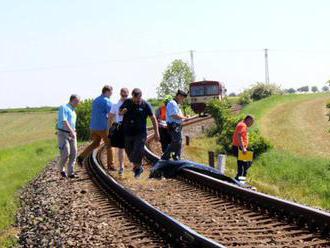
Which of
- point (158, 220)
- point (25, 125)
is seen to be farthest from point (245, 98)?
point (158, 220)

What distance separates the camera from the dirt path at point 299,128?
2586cm

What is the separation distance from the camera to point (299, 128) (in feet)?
112

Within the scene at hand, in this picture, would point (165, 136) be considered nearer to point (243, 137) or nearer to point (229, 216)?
point (243, 137)

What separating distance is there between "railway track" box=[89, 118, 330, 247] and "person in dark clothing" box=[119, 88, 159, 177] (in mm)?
801

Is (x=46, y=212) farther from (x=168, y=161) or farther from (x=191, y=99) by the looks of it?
(x=191, y=99)

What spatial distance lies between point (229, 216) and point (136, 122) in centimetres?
371

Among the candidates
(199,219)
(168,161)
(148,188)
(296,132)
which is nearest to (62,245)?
(199,219)

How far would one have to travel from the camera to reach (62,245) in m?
7.66

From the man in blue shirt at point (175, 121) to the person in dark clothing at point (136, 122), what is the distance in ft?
3.29

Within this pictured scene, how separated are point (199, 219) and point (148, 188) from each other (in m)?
3.07

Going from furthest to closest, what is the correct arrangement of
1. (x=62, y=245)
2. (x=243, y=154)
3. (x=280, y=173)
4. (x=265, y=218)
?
(x=280, y=173)
(x=243, y=154)
(x=265, y=218)
(x=62, y=245)

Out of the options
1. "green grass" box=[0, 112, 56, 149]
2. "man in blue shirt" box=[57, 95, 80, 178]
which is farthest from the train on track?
"man in blue shirt" box=[57, 95, 80, 178]

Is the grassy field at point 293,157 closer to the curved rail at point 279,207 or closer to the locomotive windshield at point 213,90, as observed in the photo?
the curved rail at point 279,207

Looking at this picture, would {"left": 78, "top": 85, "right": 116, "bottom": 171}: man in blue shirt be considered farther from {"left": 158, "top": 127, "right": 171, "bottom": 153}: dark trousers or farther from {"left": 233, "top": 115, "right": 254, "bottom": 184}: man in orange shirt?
{"left": 233, "top": 115, "right": 254, "bottom": 184}: man in orange shirt
